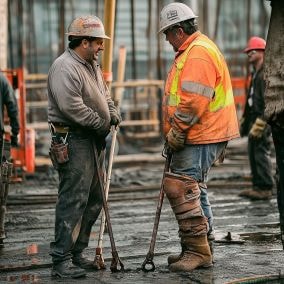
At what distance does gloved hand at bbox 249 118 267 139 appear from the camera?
1276cm

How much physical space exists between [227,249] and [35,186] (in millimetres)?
6636

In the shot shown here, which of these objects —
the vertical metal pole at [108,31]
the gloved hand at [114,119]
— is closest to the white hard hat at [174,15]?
the gloved hand at [114,119]

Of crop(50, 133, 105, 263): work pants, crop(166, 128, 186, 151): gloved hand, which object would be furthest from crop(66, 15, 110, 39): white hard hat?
crop(166, 128, 186, 151): gloved hand

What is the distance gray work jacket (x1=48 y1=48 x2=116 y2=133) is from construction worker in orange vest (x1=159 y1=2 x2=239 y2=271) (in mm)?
677

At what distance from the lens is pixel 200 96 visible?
798 centimetres

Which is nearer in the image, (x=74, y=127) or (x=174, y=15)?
(x=74, y=127)

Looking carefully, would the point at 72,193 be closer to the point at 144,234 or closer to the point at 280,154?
the point at 280,154

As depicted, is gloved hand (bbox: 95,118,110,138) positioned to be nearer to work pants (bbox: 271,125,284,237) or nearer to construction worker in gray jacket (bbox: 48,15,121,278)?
construction worker in gray jacket (bbox: 48,15,121,278)

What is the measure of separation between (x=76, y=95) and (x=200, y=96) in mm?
1100

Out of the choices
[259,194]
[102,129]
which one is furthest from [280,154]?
[259,194]

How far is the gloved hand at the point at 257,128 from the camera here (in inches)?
502

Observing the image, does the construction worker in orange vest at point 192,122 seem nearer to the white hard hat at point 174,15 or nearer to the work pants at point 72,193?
the white hard hat at point 174,15

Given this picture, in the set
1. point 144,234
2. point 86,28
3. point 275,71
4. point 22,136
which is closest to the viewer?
point 275,71

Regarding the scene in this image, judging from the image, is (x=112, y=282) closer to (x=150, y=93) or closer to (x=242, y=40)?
(x=150, y=93)
